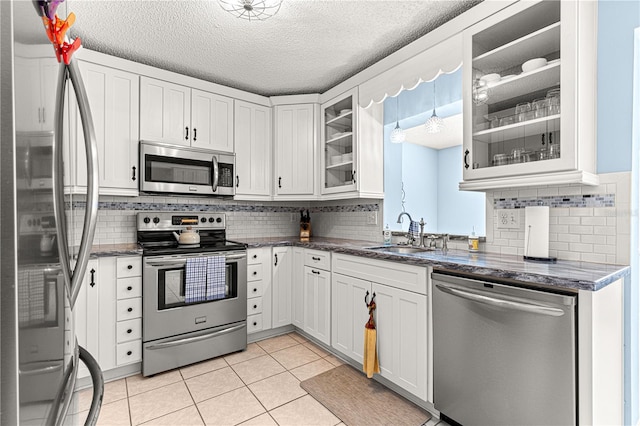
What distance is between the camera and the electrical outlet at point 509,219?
2.09 m

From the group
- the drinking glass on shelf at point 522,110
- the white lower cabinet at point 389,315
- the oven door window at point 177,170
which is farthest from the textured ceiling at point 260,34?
the white lower cabinet at point 389,315

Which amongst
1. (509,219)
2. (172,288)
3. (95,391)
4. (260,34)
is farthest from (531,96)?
(172,288)

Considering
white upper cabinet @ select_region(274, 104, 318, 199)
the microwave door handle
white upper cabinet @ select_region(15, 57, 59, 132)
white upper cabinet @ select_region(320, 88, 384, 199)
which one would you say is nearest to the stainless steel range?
the microwave door handle

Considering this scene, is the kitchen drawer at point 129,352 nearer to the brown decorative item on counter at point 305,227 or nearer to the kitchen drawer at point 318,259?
the kitchen drawer at point 318,259

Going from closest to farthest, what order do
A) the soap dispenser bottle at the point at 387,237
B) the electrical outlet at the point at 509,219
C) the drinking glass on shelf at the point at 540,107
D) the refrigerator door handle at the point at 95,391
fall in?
the refrigerator door handle at the point at 95,391
the drinking glass on shelf at the point at 540,107
the electrical outlet at the point at 509,219
the soap dispenser bottle at the point at 387,237

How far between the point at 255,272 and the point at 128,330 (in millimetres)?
1112

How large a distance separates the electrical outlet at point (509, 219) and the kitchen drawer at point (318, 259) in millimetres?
1349

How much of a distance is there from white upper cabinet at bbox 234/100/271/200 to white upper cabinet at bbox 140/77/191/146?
52cm

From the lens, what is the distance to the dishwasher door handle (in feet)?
4.56

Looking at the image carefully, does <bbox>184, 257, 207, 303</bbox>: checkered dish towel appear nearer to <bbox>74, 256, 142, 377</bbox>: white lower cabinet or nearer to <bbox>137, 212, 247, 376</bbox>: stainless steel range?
<bbox>137, 212, 247, 376</bbox>: stainless steel range

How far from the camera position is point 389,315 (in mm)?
2193

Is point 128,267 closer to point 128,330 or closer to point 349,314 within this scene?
point 128,330

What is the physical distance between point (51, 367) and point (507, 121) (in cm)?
228

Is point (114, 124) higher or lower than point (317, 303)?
higher
